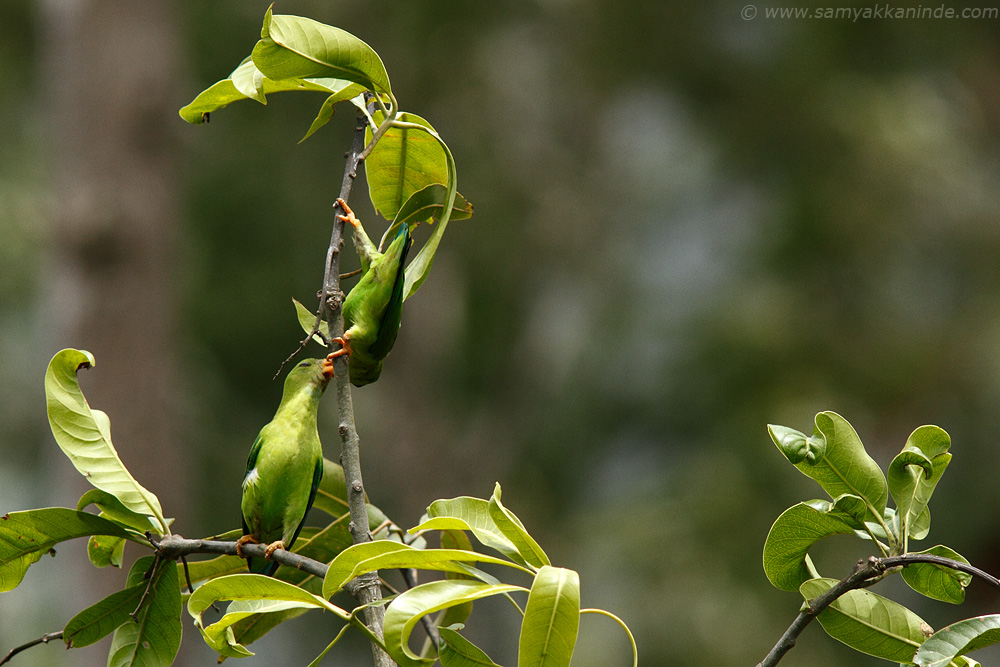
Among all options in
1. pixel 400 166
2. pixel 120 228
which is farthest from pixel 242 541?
pixel 120 228

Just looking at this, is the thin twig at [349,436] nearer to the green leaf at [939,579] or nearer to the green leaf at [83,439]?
the green leaf at [83,439]

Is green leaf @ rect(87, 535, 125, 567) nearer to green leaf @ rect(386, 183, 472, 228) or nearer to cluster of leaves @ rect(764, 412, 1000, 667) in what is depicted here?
green leaf @ rect(386, 183, 472, 228)

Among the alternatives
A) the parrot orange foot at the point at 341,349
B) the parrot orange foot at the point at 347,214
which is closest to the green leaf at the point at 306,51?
the parrot orange foot at the point at 347,214

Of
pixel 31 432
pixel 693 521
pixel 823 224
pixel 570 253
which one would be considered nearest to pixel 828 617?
pixel 693 521

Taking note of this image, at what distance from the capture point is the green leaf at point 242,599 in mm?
659

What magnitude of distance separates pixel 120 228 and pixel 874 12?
556 cm

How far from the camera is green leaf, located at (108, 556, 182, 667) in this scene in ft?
2.63

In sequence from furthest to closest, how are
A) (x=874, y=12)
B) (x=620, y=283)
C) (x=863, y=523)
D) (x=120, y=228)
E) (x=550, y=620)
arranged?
1. (x=620, y=283)
2. (x=874, y=12)
3. (x=120, y=228)
4. (x=863, y=523)
5. (x=550, y=620)

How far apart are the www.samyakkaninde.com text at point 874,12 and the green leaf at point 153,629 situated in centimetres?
691

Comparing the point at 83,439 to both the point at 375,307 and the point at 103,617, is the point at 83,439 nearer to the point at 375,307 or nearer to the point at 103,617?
the point at 103,617

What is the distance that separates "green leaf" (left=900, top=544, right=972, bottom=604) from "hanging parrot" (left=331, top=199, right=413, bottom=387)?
515 millimetres

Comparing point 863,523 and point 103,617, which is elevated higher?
point 863,523

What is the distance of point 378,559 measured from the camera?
637mm

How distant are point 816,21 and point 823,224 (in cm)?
158
